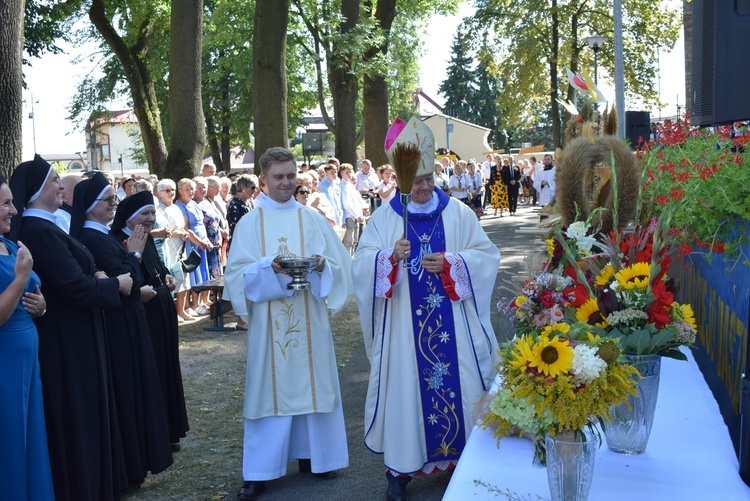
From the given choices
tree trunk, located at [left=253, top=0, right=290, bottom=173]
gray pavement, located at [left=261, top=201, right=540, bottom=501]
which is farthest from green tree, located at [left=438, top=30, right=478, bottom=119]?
gray pavement, located at [left=261, top=201, right=540, bottom=501]

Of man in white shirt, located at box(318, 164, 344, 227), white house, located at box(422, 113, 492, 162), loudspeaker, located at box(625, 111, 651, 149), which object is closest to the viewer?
loudspeaker, located at box(625, 111, 651, 149)

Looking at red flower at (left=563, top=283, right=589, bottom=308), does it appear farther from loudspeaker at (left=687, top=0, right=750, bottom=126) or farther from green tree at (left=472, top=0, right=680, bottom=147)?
green tree at (left=472, top=0, right=680, bottom=147)

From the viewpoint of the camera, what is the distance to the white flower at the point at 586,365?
2.29 m

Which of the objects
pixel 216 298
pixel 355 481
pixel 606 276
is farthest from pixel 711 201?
pixel 216 298

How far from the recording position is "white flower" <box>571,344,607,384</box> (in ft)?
7.53

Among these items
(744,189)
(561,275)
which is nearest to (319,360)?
(561,275)

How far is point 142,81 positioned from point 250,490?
18.7 meters

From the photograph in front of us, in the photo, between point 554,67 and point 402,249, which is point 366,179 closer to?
point 554,67

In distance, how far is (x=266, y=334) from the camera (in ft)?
19.0

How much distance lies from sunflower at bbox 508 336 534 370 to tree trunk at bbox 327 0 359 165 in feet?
65.3

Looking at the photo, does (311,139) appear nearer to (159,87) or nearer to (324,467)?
(159,87)

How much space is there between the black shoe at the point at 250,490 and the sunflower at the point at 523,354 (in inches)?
141

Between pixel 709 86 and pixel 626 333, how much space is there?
2.91 feet

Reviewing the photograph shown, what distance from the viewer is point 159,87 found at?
41.1 meters
